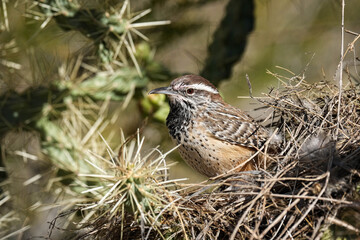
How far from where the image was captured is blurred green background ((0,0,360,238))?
3.74 m

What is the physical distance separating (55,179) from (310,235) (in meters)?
1.79

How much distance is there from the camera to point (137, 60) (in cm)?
398

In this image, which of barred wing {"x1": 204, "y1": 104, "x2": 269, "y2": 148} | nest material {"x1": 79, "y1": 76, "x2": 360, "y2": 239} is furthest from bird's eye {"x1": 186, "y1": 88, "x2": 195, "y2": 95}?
nest material {"x1": 79, "y1": 76, "x2": 360, "y2": 239}

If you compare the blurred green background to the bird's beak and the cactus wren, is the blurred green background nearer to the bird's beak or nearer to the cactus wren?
the cactus wren

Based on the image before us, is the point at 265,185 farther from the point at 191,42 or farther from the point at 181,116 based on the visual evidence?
the point at 191,42

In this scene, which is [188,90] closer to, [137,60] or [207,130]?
[207,130]

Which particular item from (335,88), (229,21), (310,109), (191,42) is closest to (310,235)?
(310,109)

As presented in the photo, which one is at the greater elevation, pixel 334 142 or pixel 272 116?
pixel 334 142

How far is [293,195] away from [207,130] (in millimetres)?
878

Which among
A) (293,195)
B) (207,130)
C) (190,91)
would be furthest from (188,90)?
(293,195)

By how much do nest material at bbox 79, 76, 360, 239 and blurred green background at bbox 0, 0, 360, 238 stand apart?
0.29 meters

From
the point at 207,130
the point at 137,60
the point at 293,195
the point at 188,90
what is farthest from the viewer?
the point at 137,60

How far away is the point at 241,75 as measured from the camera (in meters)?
4.89

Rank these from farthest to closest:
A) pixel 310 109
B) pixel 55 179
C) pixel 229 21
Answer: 1. pixel 229 21
2. pixel 55 179
3. pixel 310 109
